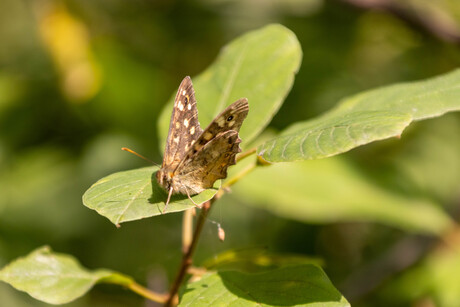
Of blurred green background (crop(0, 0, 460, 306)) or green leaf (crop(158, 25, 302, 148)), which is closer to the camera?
green leaf (crop(158, 25, 302, 148))

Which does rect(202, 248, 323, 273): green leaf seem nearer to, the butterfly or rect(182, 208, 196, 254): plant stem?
rect(182, 208, 196, 254): plant stem

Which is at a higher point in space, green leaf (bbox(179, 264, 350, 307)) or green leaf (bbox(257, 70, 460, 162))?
green leaf (bbox(257, 70, 460, 162))

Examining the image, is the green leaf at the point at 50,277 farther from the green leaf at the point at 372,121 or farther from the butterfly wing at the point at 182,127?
the green leaf at the point at 372,121

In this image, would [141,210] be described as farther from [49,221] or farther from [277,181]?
[49,221]

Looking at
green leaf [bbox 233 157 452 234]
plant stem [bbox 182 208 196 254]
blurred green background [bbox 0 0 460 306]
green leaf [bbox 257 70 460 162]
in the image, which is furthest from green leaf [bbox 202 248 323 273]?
blurred green background [bbox 0 0 460 306]

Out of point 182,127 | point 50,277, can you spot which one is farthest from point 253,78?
point 50,277

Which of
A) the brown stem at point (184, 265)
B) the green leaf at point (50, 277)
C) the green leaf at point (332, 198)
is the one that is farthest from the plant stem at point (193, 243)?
the green leaf at point (332, 198)

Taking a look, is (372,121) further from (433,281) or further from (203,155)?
(433,281)
